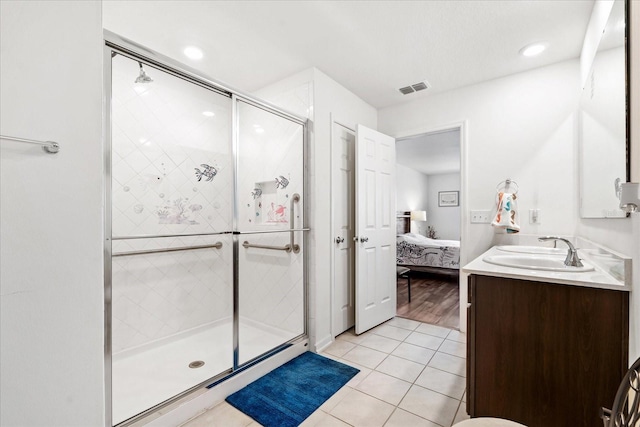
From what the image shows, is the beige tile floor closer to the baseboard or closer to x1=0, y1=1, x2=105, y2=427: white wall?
the baseboard

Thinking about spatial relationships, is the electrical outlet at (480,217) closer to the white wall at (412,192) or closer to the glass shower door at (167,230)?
the glass shower door at (167,230)

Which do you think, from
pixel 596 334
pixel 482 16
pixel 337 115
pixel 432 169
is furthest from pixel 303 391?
pixel 432 169

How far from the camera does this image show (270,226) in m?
2.79

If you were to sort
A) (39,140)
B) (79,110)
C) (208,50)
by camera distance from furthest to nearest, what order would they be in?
(208,50) → (79,110) → (39,140)

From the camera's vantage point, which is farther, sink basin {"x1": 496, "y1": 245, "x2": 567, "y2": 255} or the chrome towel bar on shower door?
the chrome towel bar on shower door

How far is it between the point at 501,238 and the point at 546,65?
1.56 m

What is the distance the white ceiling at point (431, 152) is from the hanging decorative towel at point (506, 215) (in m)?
1.82

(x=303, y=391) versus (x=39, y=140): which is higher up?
(x=39, y=140)

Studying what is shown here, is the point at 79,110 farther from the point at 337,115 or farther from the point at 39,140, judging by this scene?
the point at 337,115

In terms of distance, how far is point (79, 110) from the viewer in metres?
1.15

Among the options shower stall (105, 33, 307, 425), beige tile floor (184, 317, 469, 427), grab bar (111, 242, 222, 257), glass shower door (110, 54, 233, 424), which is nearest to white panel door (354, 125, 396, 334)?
beige tile floor (184, 317, 469, 427)

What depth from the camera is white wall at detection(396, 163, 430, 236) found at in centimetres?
735

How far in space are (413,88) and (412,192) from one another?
527 cm

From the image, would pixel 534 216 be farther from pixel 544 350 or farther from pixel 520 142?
pixel 544 350
